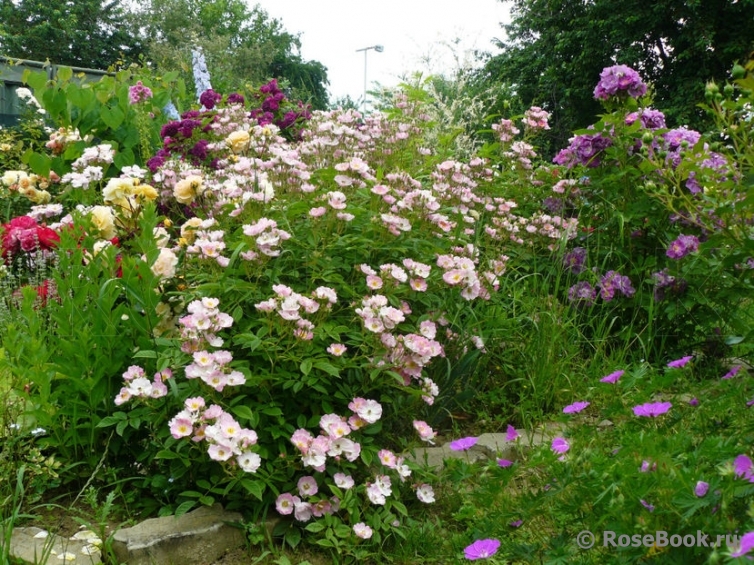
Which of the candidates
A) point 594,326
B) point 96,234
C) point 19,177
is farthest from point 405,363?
point 19,177

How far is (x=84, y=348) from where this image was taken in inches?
78.1

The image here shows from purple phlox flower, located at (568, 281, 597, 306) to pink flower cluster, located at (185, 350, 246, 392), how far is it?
1924 mm

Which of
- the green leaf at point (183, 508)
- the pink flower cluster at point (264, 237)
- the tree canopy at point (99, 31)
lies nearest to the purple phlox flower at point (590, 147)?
the pink flower cluster at point (264, 237)

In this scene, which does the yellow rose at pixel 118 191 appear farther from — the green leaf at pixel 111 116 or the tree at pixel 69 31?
the tree at pixel 69 31

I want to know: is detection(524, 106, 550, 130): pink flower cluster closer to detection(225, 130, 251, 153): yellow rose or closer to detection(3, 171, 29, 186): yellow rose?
detection(225, 130, 251, 153): yellow rose

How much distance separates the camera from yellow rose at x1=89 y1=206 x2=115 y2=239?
2.46 metres

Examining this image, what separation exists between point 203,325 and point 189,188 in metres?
0.95

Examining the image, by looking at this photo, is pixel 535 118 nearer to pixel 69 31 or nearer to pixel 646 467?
pixel 646 467

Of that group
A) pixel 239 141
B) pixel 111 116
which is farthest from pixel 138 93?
pixel 239 141

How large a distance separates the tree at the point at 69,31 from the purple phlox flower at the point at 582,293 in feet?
98.2

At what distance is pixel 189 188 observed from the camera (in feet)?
8.48

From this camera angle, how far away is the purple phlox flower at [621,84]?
3201 millimetres

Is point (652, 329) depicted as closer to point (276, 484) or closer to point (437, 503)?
point (437, 503)

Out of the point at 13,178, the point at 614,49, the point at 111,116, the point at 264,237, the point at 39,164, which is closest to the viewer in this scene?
the point at 264,237
